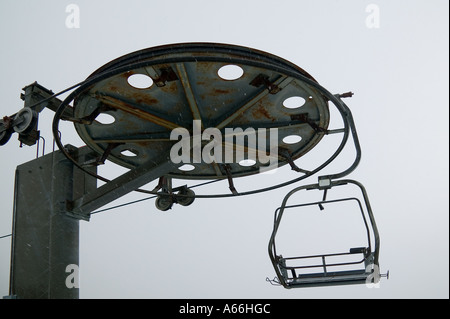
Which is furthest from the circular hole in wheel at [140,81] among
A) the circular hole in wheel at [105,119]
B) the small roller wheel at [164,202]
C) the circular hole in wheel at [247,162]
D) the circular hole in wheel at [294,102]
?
the small roller wheel at [164,202]

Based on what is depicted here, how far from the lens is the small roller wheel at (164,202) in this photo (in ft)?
26.9

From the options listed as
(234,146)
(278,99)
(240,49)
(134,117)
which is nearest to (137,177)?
(134,117)

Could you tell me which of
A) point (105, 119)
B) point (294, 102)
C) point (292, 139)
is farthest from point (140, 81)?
point (292, 139)

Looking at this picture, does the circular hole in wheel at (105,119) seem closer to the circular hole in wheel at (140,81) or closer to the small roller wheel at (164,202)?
the circular hole in wheel at (140,81)

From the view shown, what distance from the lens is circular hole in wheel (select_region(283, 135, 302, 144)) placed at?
22.4 ft

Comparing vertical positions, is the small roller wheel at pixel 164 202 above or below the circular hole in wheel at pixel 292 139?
below

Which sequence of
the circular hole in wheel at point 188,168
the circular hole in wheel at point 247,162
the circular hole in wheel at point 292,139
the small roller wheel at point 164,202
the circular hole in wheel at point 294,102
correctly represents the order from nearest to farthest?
the circular hole in wheel at point 294,102, the circular hole in wheel at point 292,139, the circular hole in wheel at point 247,162, the circular hole in wheel at point 188,168, the small roller wheel at point 164,202

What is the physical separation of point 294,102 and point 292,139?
846 mm

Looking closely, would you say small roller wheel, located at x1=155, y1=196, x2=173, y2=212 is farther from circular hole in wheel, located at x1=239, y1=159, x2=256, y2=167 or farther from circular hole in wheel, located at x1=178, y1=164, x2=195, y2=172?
circular hole in wheel, located at x1=239, y1=159, x2=256, y2=167

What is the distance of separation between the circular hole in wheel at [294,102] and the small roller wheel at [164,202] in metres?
2.73

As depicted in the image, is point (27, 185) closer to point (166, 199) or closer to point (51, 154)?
point (51, 154)

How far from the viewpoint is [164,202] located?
8258 millimetres

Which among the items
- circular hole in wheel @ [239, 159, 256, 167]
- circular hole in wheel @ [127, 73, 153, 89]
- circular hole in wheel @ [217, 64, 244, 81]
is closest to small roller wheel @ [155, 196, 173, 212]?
circular hole in wheel @ [239, 159, 256, 167]
